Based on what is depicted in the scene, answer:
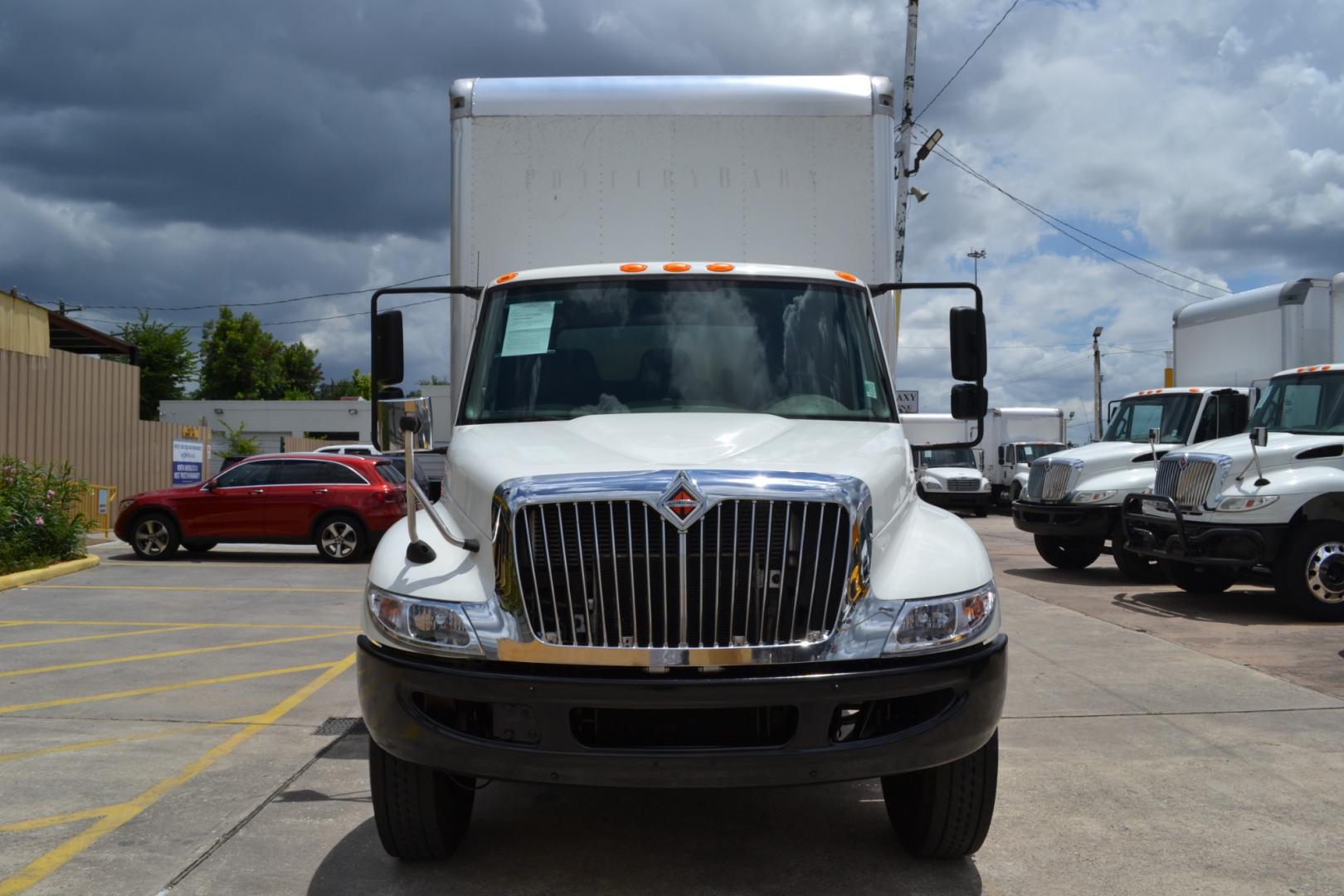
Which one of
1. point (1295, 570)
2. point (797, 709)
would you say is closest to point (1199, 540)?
point (1295, 570)

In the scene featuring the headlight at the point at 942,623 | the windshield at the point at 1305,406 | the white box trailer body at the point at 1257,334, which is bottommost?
the headlight at the point at 942,623

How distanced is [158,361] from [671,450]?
6003 cm

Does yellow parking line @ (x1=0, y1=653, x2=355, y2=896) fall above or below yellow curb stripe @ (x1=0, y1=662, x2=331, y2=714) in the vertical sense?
above

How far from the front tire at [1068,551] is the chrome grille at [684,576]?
41.9 feet

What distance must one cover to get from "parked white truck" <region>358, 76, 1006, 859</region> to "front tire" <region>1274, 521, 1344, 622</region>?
718 cm

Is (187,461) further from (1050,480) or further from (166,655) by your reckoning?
(1050,480)

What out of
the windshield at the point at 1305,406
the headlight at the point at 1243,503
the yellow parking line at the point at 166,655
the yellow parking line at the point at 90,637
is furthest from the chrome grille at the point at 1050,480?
the yellow parking line at the point at 90,637

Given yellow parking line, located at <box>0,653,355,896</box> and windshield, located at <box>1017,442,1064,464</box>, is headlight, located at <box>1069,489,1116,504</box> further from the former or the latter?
windshield, located at <box>1017,442,1064,464</box>

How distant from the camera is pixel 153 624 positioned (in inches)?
418

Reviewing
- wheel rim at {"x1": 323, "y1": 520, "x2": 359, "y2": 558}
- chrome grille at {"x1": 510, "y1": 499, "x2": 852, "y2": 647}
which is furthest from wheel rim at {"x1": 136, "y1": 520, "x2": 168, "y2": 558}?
chrome grille at {"x1": 510, "y1": 499, "x2": 852, "y2": 647}

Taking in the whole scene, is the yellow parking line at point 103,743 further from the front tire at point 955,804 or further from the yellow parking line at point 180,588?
the yellow parking line at point 180,588

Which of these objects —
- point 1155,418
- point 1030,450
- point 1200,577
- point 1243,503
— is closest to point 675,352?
point 1243,503

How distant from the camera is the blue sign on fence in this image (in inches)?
993

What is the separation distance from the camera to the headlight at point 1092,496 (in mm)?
15000
